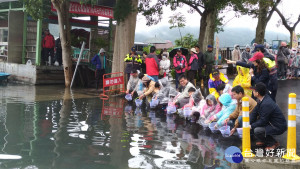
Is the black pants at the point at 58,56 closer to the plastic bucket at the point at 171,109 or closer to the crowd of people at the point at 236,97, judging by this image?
the crowd of people at the point at 236,97

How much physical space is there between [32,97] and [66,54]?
483 cm

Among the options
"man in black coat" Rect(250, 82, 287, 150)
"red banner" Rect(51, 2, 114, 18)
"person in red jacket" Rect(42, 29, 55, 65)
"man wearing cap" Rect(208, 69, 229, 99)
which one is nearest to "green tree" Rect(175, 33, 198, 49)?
"red banner" Rect(51, 2, 114, 18)

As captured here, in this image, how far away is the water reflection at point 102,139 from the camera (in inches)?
254

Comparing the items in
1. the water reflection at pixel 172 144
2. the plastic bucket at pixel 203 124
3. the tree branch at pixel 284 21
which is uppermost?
the tree branch at pixel 284 21

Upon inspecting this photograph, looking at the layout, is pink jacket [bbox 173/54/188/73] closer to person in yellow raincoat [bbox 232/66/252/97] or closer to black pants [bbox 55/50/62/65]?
person in yellow raincoat [bbox 232/66/252/97]

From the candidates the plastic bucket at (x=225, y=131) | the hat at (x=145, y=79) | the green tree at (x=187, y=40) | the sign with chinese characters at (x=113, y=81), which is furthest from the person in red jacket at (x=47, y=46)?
the plastic bucket at (x=225, y=131)

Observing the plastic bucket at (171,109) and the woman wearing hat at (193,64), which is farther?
the woman wearing hat at (193,64)

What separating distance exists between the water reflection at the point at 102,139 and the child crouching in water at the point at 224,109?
343mm

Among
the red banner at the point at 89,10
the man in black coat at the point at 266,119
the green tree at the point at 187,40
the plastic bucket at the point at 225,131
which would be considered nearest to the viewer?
the man in black coat at the point at 266,119

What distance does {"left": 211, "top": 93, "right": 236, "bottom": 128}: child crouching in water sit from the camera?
8.74 metres

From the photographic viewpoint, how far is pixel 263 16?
2922 cm

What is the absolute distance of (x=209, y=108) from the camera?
9828mm

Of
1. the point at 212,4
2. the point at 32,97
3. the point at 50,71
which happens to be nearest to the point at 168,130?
the point at 32,97

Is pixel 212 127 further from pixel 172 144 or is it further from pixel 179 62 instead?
pixel 179 62
